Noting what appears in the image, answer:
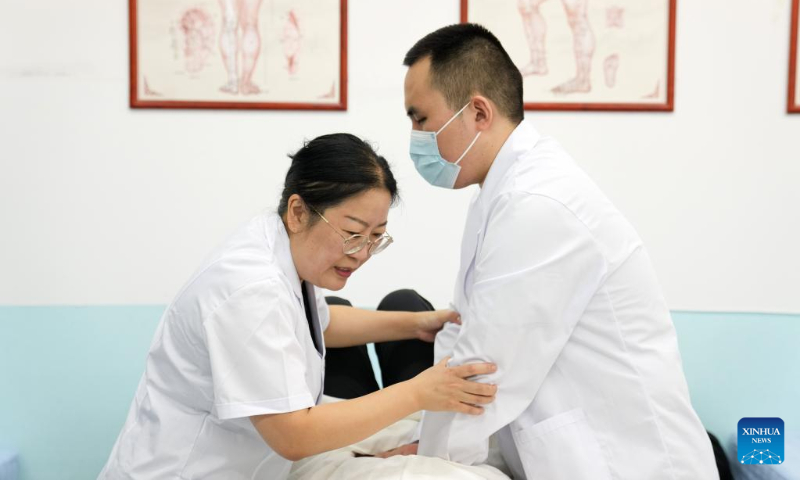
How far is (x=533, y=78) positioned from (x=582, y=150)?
30 centimetres

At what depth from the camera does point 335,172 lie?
59.0 inches

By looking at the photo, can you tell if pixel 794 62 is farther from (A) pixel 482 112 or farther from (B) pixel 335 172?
(B) pixel 335 172

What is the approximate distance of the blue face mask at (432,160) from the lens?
1.81 metres

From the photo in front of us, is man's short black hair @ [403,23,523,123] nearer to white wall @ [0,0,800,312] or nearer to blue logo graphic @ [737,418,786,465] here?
white wall @ [0,0,800,312]

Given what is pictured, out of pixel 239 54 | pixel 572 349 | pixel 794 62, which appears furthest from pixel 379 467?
pixel 794 62

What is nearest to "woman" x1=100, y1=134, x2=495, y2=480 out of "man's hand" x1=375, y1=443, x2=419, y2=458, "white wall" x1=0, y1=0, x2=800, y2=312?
"man's hand" x1=375, y1=443, x2=419, y2=458

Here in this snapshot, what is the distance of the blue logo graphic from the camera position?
175 centimetres

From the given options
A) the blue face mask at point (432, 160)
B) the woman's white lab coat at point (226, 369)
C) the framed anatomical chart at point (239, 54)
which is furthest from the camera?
the framed anatomical chart at point (239, 54)

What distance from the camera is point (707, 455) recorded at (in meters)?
1.53

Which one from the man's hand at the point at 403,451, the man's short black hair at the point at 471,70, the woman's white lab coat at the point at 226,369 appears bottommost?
the man's hand at the point at 403,451

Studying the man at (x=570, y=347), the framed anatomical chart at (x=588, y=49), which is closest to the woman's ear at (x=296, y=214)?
the man at (x=570, y=347)

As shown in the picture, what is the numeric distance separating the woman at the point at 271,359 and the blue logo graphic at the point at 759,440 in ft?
2.31

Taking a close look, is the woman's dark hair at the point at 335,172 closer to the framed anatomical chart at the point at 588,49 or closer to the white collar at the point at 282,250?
the white collar at the point at 282,250

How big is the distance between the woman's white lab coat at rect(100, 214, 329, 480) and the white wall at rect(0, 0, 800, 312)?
102 centimetres
